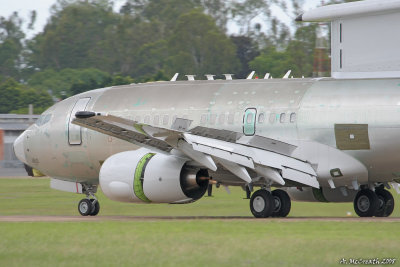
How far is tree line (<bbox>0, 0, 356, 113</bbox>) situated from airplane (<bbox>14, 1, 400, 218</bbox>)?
65.8 m

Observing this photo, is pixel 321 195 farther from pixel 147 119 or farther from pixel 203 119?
pixel 147 119

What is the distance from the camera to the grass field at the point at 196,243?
17094 millimetres

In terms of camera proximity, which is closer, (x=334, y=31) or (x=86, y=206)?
(x=334, y=31)

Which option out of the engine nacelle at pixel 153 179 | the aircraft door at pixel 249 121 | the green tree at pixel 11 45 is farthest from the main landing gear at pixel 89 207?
the green tree at pixel 11 45

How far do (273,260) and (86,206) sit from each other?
14.3 metres

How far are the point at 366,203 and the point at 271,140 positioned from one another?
3578mm

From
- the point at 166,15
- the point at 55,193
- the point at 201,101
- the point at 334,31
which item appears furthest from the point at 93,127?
the point at 166,15

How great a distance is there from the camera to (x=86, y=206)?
30.3 meters

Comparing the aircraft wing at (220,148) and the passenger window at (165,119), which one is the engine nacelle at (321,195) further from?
the passenger window at (165,119)

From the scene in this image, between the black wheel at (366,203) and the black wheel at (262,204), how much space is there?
321 centimetres

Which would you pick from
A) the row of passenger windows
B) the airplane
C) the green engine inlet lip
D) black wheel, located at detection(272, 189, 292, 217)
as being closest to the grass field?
the green engine inlet lip

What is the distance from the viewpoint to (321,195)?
29.1 meters

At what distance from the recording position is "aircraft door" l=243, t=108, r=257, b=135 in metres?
27.3

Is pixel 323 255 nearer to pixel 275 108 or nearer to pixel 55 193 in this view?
pixel 275 108
